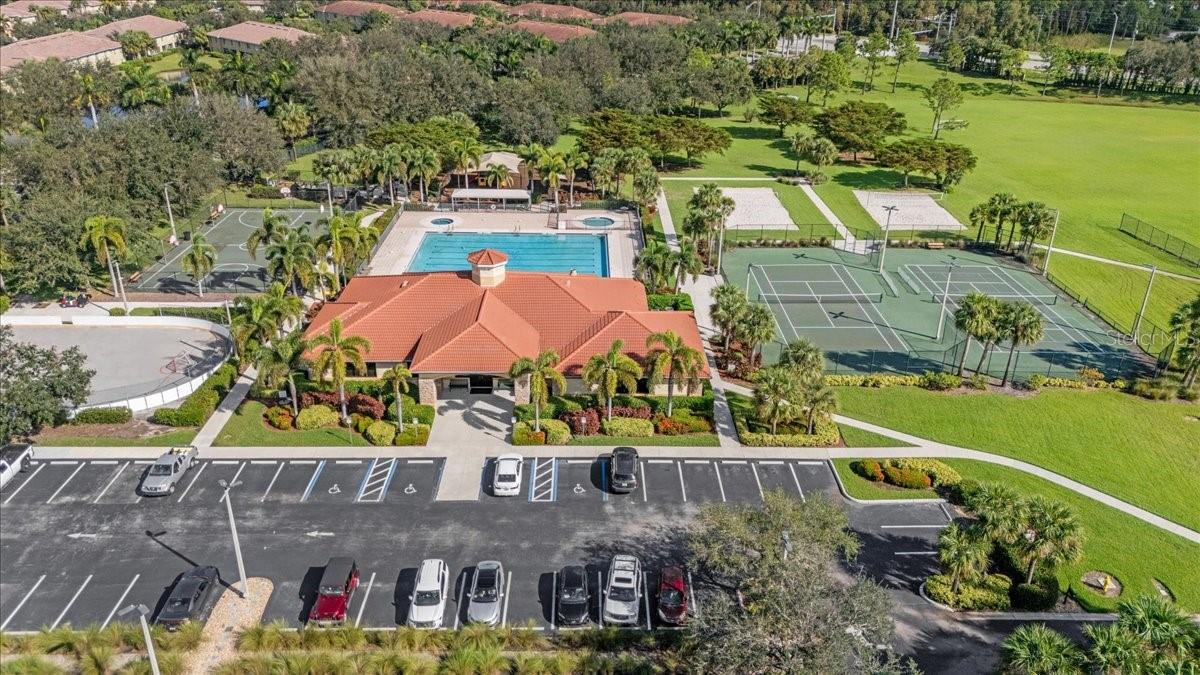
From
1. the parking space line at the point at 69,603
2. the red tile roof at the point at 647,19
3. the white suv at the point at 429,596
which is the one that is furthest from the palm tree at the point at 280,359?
the red tile roof at the point at 647,19

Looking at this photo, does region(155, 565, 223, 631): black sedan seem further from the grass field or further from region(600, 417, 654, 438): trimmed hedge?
the grass field

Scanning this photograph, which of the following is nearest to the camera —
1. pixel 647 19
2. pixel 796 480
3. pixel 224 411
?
pixel 796 480

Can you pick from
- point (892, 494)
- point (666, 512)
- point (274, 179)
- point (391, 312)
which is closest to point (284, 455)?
point (391, 312)

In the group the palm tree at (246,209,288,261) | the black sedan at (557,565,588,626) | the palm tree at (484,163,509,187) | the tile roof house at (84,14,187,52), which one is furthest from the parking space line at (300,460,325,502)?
the tile roof house at (84,14,187,52)

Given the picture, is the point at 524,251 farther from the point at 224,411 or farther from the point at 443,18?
the point at 443,18

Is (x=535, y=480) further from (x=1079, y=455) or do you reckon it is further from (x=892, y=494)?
(x=1079, y=455)

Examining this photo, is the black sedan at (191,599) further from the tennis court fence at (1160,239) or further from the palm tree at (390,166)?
the tennis court fence at (1160,239)

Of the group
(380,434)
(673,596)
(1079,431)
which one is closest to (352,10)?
(380,434)
